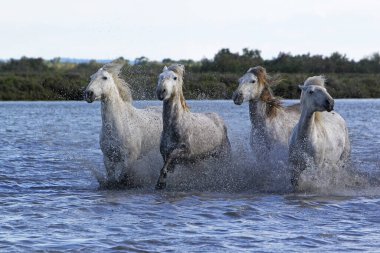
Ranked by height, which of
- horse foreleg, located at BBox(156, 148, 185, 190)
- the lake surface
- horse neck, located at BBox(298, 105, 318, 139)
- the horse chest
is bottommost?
the lake surface

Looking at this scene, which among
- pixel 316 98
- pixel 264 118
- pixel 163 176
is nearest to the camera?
pixel 316 98

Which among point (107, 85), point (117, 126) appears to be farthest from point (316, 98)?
point (107, 85)

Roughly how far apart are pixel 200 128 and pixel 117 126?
4.02 ft

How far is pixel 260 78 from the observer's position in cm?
1303

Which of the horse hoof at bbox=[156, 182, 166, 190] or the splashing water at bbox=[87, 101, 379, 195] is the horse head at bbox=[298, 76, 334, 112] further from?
the horse hoof at bbox=[156, 182, 166, 190]

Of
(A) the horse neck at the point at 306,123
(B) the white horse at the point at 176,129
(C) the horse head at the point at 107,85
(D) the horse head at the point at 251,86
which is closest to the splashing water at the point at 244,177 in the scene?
(B) the white horse at the point at 176,129

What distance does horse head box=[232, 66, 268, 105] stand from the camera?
41.4 feet

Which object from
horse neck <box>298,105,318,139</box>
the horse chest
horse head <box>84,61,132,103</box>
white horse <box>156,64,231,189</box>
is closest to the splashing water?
white horse <box>156,64,231,189</box>

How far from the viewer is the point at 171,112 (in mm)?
12375

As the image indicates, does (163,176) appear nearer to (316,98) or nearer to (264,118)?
(264,118)

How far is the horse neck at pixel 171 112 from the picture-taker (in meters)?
12.4

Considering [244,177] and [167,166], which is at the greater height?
[167,166]

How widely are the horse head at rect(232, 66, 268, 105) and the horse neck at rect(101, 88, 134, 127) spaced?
1.63m

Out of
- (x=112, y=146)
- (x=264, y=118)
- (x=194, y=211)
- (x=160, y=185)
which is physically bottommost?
(x=194, y=211)
